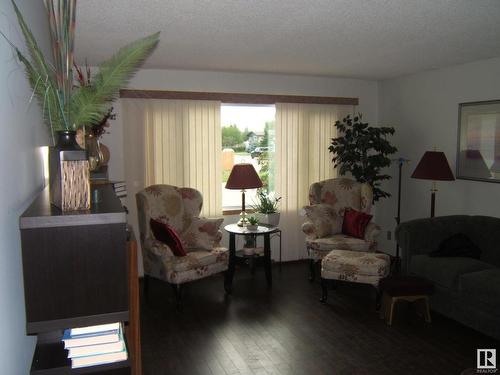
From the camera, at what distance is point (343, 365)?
3.20m

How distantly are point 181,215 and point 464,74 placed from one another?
3.54 metres

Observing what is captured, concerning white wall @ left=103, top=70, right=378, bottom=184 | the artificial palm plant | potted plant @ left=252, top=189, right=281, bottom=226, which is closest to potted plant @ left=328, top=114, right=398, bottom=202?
white wall @ left=103, top=70, right=378, bottom=184

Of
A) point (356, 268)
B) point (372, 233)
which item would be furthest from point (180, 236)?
point (372, 233)

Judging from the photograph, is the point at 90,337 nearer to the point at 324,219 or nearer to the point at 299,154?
the point at 324,219

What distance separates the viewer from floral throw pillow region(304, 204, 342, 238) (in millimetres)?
5227

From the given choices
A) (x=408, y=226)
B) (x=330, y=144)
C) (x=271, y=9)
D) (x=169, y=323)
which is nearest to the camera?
(x=271, y=9)

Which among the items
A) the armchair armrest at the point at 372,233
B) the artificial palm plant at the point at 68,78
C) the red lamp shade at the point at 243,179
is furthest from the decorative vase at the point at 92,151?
the armchair armrest at the point at 372,233

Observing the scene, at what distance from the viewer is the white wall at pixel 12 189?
1.14 metres

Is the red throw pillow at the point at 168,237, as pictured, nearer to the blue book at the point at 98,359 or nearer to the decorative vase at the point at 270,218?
the decorative vase at the point at 270,218

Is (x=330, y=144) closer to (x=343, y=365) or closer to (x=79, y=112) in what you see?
(x=343, y=365)

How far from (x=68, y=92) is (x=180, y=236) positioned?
11.9 feet

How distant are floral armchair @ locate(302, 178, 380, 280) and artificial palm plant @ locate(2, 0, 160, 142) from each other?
3.92m

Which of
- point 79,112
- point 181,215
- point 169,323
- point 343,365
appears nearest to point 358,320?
point 343,365

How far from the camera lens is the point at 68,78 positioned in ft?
4.55
